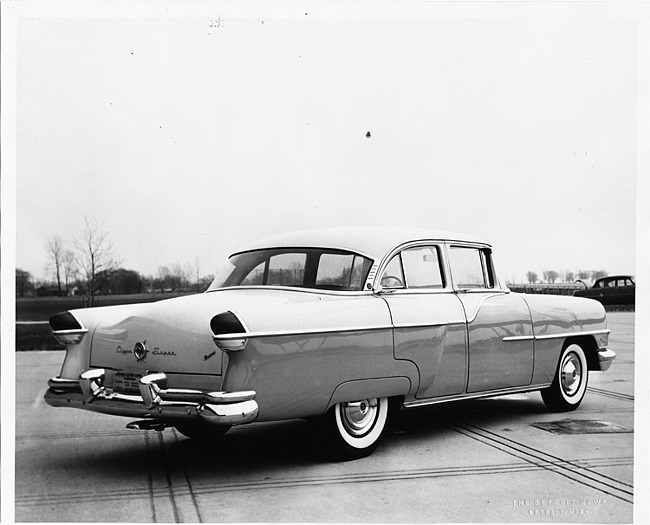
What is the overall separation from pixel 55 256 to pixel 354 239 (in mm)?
2202

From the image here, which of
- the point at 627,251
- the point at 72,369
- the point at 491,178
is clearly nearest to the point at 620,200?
the point at 627,251

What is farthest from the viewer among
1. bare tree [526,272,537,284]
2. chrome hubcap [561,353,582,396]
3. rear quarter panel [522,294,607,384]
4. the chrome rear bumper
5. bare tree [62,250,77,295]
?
bare tree [526,272,537,284]

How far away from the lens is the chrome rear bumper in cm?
399

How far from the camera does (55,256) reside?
5305 mm

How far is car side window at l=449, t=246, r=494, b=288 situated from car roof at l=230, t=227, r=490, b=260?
24 centimetres

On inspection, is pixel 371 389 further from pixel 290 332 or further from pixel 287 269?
pixel 287 269

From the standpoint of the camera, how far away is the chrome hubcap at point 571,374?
6487 millimetres

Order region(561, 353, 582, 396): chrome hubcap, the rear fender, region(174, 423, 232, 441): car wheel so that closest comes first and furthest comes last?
the rear fender, region(174, 423, 232, 441): car wheel, region(561, 353, 582, 396): chrome hubcap

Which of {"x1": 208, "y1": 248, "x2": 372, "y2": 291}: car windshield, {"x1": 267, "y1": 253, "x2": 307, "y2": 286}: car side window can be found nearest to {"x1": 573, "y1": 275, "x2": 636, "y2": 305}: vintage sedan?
{"x1": 208, "y1": 248, "x2": 372, "y2": 291}: car windshield

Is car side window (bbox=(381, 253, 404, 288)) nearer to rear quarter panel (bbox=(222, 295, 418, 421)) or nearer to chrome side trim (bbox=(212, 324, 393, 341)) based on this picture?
rear quarter panel (bbox=(222, 295, 418, 421))

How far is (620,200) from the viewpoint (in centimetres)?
555

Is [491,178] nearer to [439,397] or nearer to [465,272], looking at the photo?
[465,272]

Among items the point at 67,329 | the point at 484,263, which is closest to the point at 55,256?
the point at 67,329

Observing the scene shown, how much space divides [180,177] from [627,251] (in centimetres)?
357
